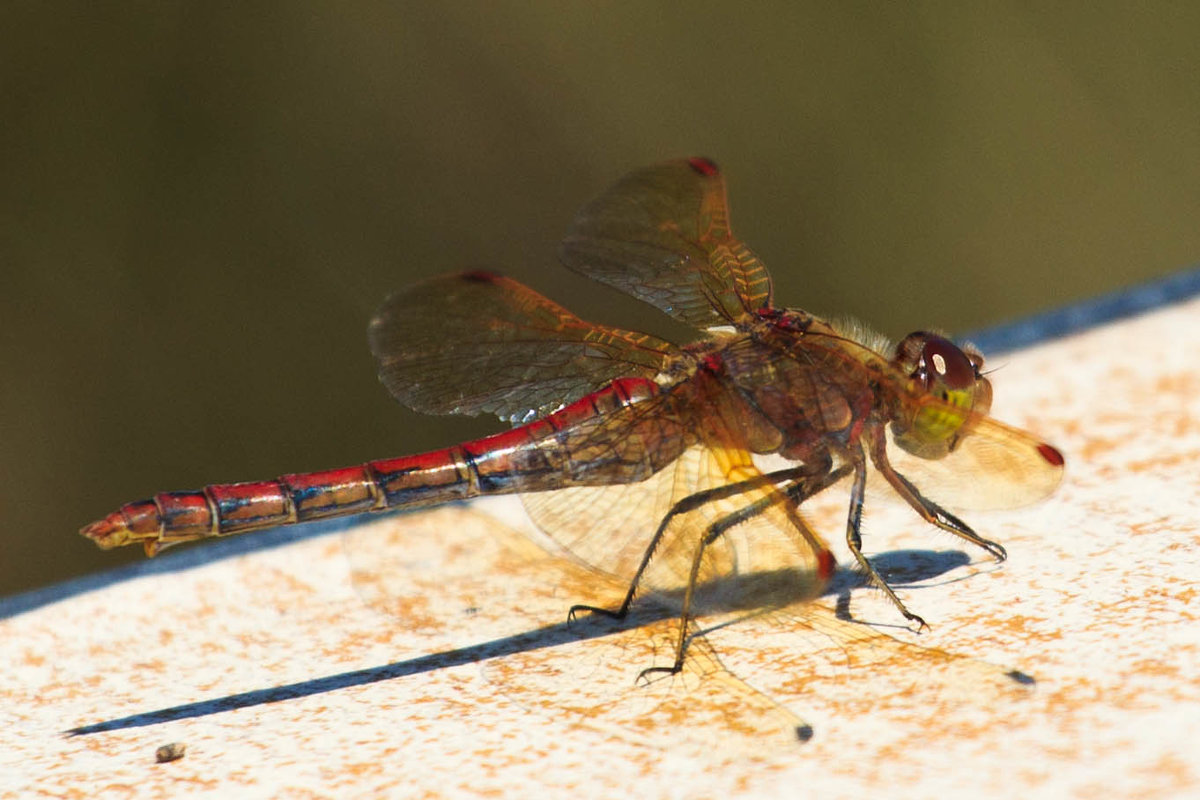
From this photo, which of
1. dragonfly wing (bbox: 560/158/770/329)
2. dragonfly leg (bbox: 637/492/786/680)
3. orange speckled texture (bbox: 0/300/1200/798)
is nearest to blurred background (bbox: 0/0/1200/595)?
orange speckled texture (bbox: 0/300/1200/798)

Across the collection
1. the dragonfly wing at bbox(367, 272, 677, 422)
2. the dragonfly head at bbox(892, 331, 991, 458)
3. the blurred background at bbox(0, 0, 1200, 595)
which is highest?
the blurred background at bbox(0, 0, 1200, 595)

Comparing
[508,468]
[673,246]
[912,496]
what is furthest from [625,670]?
[673,246]

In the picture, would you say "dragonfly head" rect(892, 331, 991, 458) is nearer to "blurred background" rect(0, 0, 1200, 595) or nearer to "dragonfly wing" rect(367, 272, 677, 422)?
"dragonfly wing" rect(367, 272, 677, 422)

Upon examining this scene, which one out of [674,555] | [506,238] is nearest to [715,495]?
[674,555]

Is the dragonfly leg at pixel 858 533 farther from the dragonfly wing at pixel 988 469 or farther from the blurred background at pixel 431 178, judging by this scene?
the blurred background at pixel 431 178

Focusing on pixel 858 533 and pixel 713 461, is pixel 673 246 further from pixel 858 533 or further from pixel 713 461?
pixel 858 533

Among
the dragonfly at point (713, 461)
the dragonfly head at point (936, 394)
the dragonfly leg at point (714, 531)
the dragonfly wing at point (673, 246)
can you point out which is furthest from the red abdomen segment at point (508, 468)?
the dragonfly head at point (936, 394)

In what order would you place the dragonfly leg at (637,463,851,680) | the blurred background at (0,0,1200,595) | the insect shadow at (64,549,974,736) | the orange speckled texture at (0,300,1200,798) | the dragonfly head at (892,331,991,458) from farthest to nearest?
the blurred background at (0,0,1200,595) < the dragonfly head at (892,331,991,458) < the dragonfly leg at (637,463,851,680) < the insect shadow at (64,549,974,736) < the orange speckled texture at (0,300,1200,798)
